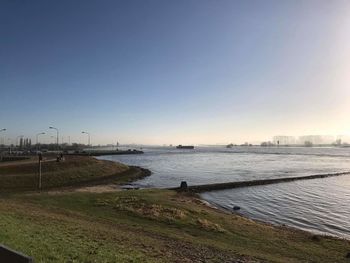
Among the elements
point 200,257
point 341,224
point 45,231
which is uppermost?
point 45,231

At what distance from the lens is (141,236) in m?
Result: 18.0

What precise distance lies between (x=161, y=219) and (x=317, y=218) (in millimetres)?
15649

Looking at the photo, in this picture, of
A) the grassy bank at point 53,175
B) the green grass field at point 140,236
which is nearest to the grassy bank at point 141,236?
the green grass field at point 140,236

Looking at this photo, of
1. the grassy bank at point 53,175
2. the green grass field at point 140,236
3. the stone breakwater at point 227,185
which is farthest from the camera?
the stone breakwater at point 227,185

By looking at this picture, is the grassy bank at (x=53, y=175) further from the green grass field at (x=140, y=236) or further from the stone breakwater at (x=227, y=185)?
the green grass field at (x=140, y=236)

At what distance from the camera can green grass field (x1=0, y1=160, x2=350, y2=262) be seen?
12.3 m

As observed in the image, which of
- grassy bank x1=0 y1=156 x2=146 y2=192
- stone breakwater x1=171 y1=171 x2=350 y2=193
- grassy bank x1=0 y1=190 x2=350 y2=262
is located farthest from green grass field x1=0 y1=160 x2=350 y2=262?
stone breakwater x1=171 y1=171 x2=350 y2=193

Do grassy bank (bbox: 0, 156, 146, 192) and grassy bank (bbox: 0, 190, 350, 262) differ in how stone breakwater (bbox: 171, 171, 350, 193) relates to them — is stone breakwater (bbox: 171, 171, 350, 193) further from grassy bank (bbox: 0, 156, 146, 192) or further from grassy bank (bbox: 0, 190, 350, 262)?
grassy bank (bbox: 0, 190, 350, 262)

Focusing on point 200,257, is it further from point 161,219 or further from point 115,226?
point 161,219

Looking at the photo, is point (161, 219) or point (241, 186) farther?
point (241, 186)

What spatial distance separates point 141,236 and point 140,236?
76 millimetres

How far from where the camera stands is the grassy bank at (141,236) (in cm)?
1231

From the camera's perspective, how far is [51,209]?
81.7ft

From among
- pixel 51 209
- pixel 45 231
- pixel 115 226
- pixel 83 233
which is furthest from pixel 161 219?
pixel 45 231
